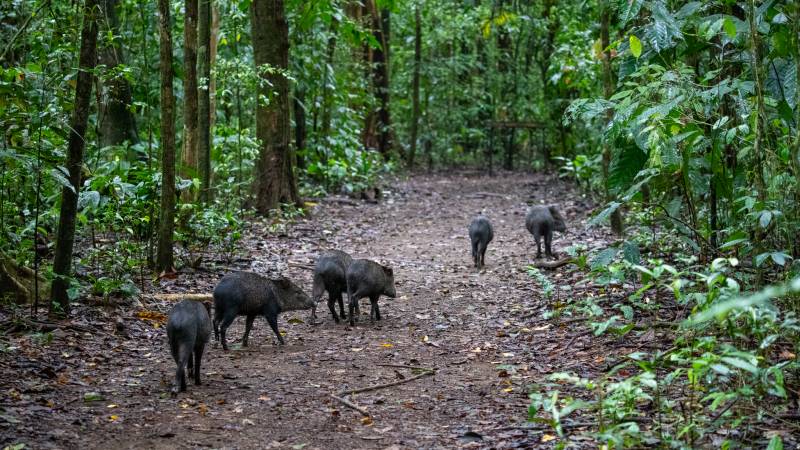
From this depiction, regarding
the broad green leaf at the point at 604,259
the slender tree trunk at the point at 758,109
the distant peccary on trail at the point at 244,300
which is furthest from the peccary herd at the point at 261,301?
the slender tree trunk at the point at 758,109

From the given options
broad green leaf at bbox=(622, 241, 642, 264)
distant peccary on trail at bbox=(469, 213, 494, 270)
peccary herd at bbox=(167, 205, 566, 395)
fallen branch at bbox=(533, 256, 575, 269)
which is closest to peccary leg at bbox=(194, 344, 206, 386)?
peccary herd at bbox=(167, 205, 566, 395)

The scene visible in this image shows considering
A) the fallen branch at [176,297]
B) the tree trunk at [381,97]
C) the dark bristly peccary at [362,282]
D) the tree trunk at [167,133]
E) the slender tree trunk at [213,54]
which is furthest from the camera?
the tree trunk at [381,97]

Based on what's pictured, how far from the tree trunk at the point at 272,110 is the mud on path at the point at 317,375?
3.17 metres

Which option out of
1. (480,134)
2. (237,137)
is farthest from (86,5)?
(480,134)

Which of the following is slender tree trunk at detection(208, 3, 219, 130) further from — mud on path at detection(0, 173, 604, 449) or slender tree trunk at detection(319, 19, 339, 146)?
slender tree trunk at detection(319, 19, 339, 146)

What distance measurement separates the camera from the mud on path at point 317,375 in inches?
200

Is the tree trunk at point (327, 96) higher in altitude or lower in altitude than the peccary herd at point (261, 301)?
higher

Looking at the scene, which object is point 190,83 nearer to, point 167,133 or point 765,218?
point 167,133

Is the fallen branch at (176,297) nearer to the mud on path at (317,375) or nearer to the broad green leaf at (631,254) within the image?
the mud on path at (317,375)

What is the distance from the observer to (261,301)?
24.2 feet

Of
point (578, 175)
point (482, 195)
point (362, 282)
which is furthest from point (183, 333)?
point (482, 195)

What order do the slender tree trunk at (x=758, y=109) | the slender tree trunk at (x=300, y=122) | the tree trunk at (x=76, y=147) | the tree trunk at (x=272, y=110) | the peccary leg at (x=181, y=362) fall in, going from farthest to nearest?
the slender tree trunk at (x=300, y=122), the tree trunk at (x=272, y=110), the tree trunk at (x=76, y=147), the peccary leg at (x=181, y=362), the slender tree trunk at (x=758, y=109)

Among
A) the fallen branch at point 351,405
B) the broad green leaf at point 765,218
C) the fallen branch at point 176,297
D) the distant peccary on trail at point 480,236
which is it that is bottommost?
the fallen branch at point 351,405

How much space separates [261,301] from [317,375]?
1.16 m
